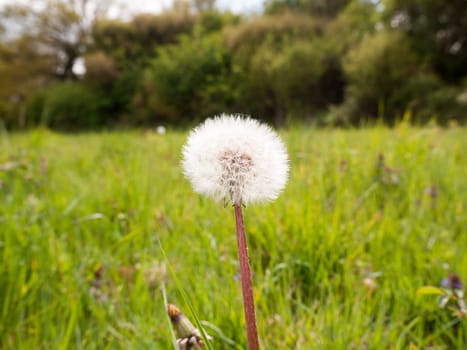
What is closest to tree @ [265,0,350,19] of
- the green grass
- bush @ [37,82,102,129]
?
bush @ [37,82,102,129]

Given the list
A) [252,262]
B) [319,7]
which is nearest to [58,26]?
[319,7]

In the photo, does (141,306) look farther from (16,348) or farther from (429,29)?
(429,29)

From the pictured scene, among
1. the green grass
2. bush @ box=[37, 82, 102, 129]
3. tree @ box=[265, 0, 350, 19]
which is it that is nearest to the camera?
the green grass

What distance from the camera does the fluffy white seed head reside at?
1.69ft

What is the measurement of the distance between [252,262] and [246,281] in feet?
2.32

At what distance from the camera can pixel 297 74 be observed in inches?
599

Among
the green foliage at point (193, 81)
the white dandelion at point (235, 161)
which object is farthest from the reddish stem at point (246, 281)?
the green foliage at point (193, 81)

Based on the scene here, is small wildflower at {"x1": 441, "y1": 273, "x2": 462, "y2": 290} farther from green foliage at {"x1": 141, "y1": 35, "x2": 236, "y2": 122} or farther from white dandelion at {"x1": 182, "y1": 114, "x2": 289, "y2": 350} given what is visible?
green foliage at {"x1": 141, "y1": 35, "x2": 236, "y2": 122}

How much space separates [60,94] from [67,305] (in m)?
22.2

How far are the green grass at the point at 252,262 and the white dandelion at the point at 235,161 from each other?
112 mm

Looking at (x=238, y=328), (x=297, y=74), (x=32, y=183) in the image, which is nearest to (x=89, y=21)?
(x=297, y=74)

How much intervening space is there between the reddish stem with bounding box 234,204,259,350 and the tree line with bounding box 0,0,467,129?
671 cm

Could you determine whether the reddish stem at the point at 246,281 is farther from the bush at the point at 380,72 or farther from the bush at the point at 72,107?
the bush at the point at 72,107

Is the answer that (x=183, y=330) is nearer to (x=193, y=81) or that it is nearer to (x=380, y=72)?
(x=380, y=72)
